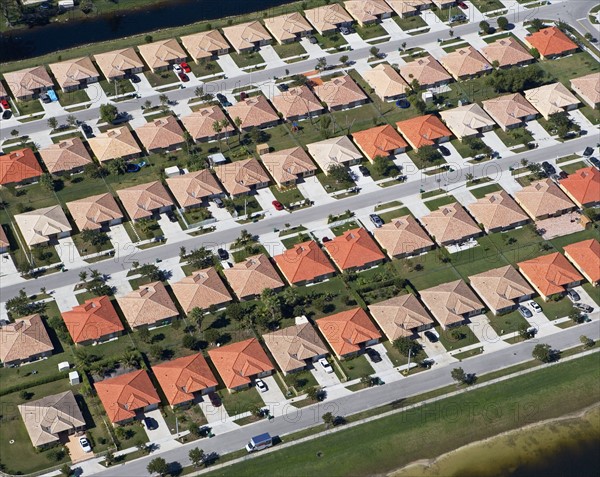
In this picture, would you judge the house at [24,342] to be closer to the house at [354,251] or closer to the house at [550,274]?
the house at [354,251]

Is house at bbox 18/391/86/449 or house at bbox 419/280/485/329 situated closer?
house at bbox 18/391/86/449

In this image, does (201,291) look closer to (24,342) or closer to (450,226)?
(24,342)

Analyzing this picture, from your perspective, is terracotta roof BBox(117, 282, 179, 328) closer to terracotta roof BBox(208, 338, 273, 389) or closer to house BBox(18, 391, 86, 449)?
terracotta roof BBox(208, 338, 273, 389)

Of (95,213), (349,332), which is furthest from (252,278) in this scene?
(95,213)

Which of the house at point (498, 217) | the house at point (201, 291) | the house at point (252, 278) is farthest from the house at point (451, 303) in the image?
the house at point (201, 291)

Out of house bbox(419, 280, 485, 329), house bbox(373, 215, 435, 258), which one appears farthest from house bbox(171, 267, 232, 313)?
house bbox(419, 280, 485, 329)
